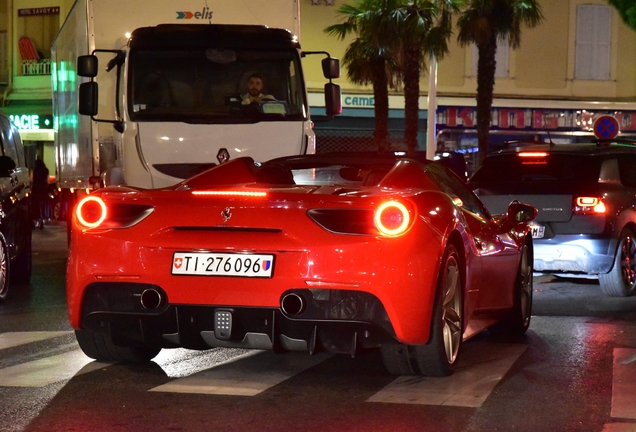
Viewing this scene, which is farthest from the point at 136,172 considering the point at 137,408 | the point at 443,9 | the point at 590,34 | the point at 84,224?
the point at 590,34

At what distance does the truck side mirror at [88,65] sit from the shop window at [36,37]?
28.6 metres

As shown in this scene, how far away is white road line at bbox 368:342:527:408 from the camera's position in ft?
19.6

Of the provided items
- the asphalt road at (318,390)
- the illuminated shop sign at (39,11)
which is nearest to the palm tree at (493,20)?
the illuminated shop sign at (39,11)

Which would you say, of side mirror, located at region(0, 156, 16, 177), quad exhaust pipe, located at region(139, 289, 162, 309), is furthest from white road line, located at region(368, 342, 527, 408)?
side mirror, located at region(0, 156, 16, 177)

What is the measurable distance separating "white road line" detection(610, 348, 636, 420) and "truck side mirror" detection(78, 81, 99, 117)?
6.84 meters

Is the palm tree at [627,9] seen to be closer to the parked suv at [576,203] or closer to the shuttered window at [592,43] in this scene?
the parked suv at [576,203]

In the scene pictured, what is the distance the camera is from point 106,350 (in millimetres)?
6910

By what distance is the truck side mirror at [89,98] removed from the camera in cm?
1271

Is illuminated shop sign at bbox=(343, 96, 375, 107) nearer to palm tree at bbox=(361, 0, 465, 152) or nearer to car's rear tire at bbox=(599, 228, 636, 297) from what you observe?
palm tree at bbox=(361, 0, 465, 152)

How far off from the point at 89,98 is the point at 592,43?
97.3 ft

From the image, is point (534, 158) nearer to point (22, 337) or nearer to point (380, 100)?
point (22, 337)

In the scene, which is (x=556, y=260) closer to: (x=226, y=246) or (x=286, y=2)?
(x=286, y=2)

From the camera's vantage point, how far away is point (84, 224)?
6.50 m

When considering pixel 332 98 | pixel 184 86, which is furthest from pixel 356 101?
pixel 184 86
